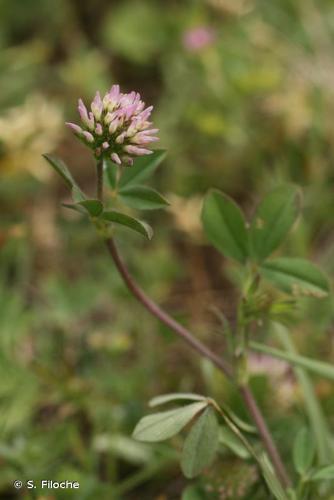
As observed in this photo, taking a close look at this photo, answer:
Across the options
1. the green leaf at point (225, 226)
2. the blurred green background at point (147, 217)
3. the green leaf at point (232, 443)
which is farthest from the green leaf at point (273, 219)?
the green leaf at point (232, 443)

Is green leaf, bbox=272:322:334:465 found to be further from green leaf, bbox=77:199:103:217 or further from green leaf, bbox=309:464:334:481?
green leaf, bbox=77:199:103:217

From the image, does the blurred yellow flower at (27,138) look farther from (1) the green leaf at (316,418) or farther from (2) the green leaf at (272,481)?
(2) the green leaf at (272,481)

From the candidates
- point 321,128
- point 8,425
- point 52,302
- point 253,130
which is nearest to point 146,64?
point 253,130

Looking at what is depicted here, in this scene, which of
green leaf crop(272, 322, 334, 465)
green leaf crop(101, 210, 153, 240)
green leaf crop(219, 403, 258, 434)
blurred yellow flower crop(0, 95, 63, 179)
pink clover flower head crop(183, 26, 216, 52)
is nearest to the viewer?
green leaf crop(101, 210, 153, 240)

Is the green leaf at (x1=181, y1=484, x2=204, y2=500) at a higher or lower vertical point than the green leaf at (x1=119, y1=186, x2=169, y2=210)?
lower

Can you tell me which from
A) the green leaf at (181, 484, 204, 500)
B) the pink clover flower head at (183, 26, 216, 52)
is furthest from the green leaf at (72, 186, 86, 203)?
the pink clover flower head at (183, 26, 216, 52)

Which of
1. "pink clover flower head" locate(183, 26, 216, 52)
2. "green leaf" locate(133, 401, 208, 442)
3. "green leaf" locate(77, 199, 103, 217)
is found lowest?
"green leaf" locate(133, 401, 208, 442)
